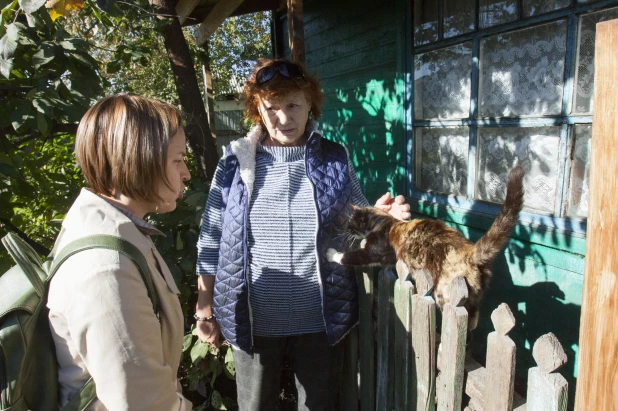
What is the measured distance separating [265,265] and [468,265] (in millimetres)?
1118

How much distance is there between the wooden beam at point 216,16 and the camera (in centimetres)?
430

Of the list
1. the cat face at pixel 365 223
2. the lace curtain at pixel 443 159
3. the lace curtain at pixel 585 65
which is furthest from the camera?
the lace curtain at pixel 443 159

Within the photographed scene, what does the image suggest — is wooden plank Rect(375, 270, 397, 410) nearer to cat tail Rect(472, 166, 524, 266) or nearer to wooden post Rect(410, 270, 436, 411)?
wooden post Rect(410, 270, 436, 411)

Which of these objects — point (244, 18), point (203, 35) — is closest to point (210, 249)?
point (203, 35)

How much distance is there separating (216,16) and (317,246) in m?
3.57

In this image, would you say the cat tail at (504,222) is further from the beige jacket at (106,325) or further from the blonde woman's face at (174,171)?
the beige jacket at (106,325)

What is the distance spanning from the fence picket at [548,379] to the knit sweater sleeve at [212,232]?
4.37ft

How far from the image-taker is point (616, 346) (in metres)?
0.89

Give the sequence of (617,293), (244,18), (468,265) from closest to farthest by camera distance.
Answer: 1. (617,293)
2. (468,265)
3. (244,18)

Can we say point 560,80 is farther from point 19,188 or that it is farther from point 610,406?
point 19,188

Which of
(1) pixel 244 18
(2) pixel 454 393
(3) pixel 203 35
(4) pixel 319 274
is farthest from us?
(1) pixel 244 18

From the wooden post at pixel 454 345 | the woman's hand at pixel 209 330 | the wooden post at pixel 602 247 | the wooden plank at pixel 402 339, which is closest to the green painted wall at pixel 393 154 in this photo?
the wooden post at pixel 454 345

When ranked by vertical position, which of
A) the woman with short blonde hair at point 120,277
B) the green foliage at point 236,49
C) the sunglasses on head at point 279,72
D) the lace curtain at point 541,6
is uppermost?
the green foliage at point 236,49

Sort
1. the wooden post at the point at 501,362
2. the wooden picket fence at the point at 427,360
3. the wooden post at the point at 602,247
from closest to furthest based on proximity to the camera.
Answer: the wooden post at the point at 602,247 < the wooden picket fence at the point at 427,360 < the wooden post at the point at 501,362
